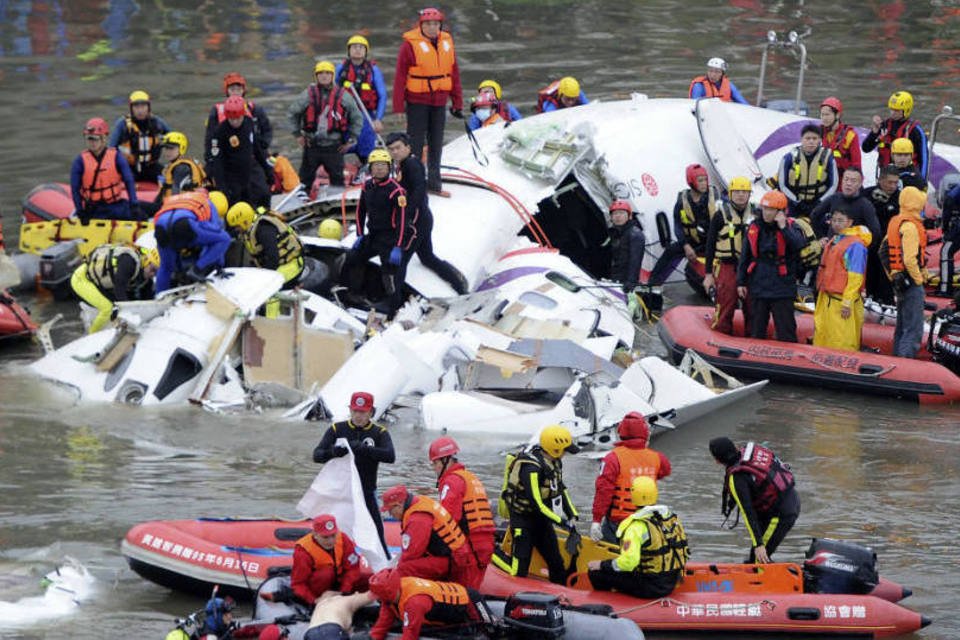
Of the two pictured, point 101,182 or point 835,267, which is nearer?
point 835,267

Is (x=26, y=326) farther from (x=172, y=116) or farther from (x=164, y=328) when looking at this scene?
(x=172, y=116)

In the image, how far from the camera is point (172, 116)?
23.3m

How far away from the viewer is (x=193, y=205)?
1384cm

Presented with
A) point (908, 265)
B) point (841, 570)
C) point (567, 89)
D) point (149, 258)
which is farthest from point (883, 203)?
point (149, 258)

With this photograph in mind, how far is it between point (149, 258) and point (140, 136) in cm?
273

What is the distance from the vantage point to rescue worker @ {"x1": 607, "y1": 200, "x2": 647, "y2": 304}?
51.5 feet

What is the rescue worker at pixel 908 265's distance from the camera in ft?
45.0

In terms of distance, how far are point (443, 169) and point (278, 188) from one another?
217 cm

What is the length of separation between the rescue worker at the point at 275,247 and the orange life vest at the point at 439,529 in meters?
5.18

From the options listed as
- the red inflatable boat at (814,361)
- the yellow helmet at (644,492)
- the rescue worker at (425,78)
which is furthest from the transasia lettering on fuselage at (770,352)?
the yellow helmet at (644,492)

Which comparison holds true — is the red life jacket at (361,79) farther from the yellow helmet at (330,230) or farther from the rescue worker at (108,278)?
the rescue worker at (108,278)

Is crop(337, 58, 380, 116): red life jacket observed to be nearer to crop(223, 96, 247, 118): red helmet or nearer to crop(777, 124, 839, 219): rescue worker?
crop(223, 96, 247, 118): red helmet

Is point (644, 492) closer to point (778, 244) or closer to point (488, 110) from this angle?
point (778, 244)

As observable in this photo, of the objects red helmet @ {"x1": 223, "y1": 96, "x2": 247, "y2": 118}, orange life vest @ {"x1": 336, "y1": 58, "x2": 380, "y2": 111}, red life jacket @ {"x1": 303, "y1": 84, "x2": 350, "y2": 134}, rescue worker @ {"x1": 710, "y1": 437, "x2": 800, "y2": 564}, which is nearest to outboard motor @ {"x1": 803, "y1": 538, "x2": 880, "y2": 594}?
rescue worker @ {"x1": 710, "y1": 437, "x2": 800, "y2": 564}
